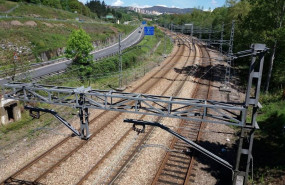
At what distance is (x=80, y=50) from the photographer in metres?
29.8

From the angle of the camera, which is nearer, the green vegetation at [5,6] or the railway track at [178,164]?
the railway track at [178,164]

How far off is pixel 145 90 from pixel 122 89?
252cm

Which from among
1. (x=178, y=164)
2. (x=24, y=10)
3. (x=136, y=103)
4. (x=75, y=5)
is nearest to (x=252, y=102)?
(x=136, y=103)

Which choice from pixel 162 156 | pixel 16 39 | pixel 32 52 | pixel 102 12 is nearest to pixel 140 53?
pixel 32 52

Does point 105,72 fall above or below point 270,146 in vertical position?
above

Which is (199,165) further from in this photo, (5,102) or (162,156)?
(5,102)

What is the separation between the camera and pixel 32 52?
1560 inches

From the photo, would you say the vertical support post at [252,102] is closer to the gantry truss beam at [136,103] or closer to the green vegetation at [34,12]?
the gantry truss beam at [136,103]

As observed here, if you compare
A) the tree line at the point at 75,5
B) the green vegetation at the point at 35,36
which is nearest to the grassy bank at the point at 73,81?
Result: the green vegetation at the point at 35,36

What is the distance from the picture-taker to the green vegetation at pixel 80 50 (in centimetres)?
2934

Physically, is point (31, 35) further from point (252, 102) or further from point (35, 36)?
point (252, 102)

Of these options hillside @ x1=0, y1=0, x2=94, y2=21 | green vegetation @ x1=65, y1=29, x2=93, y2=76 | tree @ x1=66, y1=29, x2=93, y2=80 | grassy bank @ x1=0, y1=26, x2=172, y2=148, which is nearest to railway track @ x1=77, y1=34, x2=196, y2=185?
grassy bank @ x1=0, y1=26, x2=172, y2=148

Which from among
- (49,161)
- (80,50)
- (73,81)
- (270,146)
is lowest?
(49,161)

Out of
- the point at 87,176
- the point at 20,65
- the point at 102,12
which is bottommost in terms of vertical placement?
the point at 87,176
